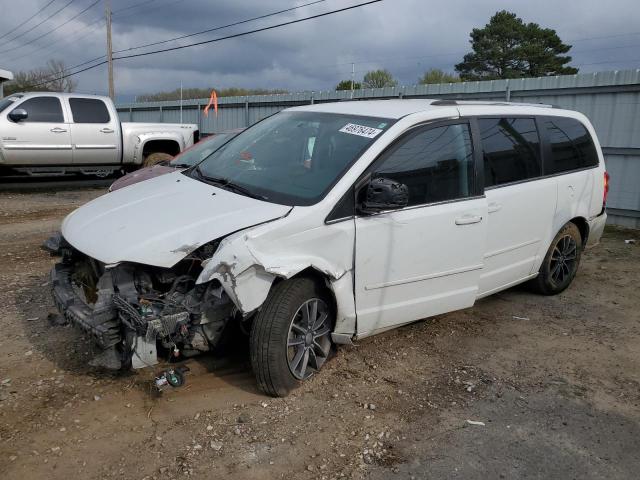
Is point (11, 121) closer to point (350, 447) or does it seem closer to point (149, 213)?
point (149, 213)

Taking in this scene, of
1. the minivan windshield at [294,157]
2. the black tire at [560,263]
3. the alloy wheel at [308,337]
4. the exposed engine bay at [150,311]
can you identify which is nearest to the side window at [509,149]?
the black tire at [560,263]

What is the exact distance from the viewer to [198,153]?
785 cm

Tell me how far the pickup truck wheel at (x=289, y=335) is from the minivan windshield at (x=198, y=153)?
456 centimetres

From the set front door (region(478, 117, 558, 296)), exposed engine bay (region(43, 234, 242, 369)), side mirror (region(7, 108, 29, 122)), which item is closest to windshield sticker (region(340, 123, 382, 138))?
front door (region(478, 117, 558, 296))

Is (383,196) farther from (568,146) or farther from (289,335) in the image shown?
(568,146)

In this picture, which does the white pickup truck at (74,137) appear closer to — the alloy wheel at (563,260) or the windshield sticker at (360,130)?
the windshield sticker at (360,130)

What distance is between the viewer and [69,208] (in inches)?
397

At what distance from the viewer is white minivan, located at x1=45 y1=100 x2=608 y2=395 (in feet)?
10.4

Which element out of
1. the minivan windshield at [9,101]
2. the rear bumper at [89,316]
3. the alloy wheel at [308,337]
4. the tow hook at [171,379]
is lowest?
the tow hook at [171,379]

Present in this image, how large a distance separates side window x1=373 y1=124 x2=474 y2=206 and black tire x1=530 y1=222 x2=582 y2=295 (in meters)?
1.70

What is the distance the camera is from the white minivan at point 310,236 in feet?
10.4

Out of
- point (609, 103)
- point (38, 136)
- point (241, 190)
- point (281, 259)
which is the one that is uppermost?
point (609, 103)

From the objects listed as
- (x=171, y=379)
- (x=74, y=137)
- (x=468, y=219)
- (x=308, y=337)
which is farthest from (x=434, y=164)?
(x=74, y=137)

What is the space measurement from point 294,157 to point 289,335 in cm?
135
